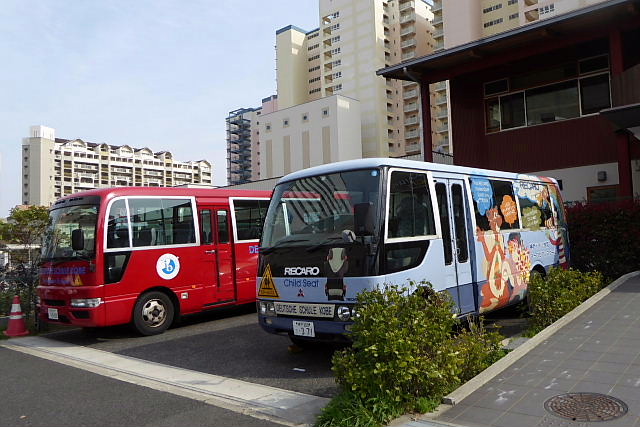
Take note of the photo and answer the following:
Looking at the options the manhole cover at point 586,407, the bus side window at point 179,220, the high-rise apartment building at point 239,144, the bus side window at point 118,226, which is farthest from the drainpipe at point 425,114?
the high-rise apartment building at point 239,144

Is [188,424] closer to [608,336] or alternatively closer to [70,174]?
[608,336]

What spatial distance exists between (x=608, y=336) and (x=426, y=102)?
12.8m

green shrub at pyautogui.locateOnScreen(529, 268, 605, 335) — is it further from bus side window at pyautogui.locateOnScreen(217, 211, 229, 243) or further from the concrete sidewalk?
bus side window at pyautogui.locateOnScreen(217, 211, 229, 243)

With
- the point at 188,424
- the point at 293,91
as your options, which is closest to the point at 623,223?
the point at 188,424

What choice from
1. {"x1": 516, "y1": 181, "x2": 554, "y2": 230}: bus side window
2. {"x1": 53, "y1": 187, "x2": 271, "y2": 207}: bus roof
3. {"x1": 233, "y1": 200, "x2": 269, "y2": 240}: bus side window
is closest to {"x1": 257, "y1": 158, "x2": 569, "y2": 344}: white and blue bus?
{"x1": 516, "y1": 181, "x2": 554, "y2": 230}: bus side window

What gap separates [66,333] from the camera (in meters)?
9.78

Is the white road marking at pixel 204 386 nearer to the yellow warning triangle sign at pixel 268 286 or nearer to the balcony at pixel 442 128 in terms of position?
the yellow warning triangle sign at pixel 268 286

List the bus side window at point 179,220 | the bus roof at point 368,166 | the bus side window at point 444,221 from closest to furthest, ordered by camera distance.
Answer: the bus roof at point 368,166, the bus side window at point 444,221, the bus side window at point 179,220

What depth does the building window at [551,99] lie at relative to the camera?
1516cm

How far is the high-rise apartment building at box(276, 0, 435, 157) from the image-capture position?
8338cm

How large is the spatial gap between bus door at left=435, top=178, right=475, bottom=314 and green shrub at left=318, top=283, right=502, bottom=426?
5.97ft

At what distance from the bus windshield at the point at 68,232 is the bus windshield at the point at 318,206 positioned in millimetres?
3658

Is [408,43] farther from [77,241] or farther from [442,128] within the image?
[77,241]

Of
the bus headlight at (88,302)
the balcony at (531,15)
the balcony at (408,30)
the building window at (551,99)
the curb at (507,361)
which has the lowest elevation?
the curb at (507,361)
